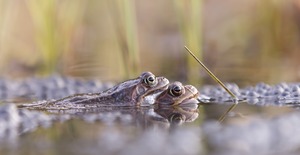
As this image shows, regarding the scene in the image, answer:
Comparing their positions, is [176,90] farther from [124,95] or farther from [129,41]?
[129,41]

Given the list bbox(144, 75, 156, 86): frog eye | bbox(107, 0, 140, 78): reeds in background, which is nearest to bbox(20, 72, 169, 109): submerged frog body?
bbox(144, 75, 156, 86): frog eye

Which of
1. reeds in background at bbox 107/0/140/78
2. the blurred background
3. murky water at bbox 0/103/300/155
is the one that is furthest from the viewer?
the blurred background

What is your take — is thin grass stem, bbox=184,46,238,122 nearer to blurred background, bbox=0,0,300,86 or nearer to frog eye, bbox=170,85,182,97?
frog eye, bbox=170,85,182,97

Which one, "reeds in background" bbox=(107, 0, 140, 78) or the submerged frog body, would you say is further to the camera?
"reeds in background" bbox=(107, 0, 140, 78)

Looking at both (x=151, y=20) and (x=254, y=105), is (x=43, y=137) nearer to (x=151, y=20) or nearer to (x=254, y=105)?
(x=254, y=105)

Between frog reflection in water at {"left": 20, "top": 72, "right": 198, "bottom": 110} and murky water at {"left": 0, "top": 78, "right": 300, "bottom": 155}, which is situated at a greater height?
frog reflection in water at {"left": 20, "top": 72, "right": 198, "bottom": 110}

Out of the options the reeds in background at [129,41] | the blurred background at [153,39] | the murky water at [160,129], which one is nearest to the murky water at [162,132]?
the murky water at [160,129]
